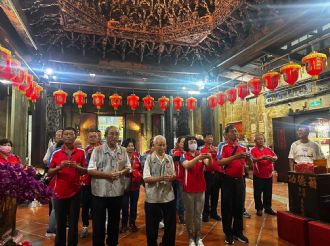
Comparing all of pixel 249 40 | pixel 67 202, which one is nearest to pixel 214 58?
pixel 249 40

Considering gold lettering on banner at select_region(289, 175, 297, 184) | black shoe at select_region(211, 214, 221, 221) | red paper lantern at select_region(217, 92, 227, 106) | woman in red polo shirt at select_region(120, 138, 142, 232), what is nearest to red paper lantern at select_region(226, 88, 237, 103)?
red paper lantern at select_region(217, 92, 227, 106)

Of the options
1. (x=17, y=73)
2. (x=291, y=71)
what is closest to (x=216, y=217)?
(x=291, y=71)

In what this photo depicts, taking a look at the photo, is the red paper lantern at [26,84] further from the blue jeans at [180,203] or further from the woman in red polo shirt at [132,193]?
the blue jeans at [180,203]

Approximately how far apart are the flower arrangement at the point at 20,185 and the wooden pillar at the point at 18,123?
319 inches

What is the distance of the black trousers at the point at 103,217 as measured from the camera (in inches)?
135

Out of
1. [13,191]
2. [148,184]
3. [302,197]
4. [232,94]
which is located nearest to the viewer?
[13,191]

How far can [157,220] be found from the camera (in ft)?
11.5

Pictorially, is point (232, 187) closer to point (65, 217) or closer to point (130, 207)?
point (130, 207)

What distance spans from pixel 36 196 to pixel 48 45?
27.2 ft

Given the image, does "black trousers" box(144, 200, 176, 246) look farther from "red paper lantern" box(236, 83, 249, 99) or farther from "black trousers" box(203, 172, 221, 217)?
"red paper lantern" box(236, 83, 249, 99)

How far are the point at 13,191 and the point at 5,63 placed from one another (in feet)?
16.1

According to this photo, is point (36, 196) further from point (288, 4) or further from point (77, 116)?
point (77, 116)

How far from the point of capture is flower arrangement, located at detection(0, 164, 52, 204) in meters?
1.54

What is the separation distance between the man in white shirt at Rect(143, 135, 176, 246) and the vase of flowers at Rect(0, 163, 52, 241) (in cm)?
190
